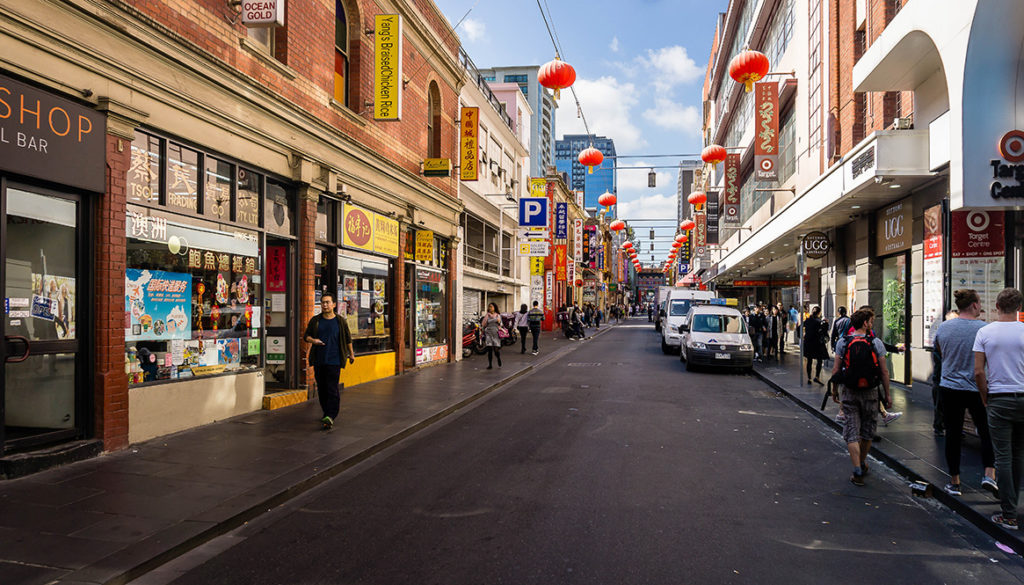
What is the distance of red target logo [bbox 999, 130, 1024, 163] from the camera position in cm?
868

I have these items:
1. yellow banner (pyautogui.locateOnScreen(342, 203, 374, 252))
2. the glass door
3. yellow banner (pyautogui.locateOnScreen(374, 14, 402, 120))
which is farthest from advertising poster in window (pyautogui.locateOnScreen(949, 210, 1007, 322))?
the glass door

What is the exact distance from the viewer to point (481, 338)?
2155 centimetres

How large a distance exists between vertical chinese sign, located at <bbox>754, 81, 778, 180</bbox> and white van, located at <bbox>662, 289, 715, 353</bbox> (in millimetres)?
6502

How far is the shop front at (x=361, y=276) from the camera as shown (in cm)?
1216

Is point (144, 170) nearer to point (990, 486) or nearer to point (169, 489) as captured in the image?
point (169, 489)

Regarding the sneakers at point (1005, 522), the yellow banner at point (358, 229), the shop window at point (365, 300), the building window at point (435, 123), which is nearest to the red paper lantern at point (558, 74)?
the yellow banner at point (358, 229)

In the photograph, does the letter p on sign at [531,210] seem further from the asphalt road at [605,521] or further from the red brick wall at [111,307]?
the red brick wall at [111,307]

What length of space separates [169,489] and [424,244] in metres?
11.6

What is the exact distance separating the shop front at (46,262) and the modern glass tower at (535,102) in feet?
228

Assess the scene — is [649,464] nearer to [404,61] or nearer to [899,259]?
[899,259]

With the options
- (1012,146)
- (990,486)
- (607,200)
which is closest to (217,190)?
(990,486)

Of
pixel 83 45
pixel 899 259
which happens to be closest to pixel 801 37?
pixel 899 259

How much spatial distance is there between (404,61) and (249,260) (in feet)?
25.4

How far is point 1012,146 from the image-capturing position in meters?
8.73
